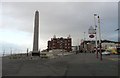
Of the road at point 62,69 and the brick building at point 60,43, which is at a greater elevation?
the brick building at point 60,43

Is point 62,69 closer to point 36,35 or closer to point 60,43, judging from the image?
point 36,35

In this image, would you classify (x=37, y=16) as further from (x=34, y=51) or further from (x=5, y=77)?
(x=5, y=77)

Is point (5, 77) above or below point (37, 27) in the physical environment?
below

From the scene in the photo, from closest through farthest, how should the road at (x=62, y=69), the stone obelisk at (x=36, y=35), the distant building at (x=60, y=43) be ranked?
the road at (x=62, y=69) < the stone obelisk at (x=36, y=35) < the distant building at (x=60, y=43)

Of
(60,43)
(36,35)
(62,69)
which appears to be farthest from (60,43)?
(62,69)

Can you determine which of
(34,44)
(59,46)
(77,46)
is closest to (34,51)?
(34,44)

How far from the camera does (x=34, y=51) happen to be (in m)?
67.4

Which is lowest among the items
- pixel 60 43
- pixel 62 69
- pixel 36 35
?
pixel 62 69

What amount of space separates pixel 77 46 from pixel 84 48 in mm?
12480

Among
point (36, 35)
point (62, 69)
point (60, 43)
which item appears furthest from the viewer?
point (60, 43)

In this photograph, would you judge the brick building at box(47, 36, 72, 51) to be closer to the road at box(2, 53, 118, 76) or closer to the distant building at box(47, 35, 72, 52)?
the distant building at box(47, 35, 72, 52)

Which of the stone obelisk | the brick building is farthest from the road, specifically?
the brick building

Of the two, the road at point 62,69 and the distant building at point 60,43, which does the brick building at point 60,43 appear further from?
the road at point 62,69

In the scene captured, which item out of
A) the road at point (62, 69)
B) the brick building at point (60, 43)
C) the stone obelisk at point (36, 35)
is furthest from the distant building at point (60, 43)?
the road at point (62, 69)
